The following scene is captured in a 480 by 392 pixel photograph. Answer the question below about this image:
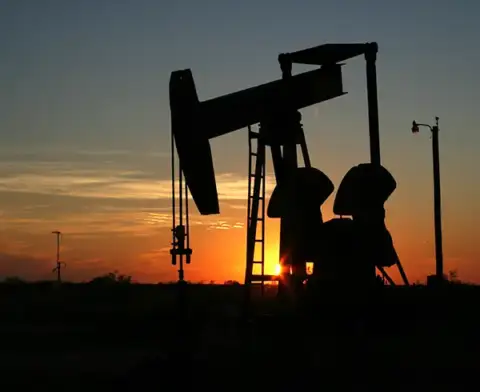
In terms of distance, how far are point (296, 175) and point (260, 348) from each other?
9.35 ft

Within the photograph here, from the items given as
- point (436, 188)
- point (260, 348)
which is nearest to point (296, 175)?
point (260, 348)

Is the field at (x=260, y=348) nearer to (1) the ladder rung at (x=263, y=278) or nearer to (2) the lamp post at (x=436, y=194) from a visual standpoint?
(1) the ladder rung at (x=263, y=278)

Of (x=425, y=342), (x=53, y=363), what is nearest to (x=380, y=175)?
(x=425, y=342)

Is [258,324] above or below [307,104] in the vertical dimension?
below

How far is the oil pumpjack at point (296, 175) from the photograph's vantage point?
1188 cm

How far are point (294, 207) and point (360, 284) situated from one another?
1.58 meters

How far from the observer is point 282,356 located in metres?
11.6

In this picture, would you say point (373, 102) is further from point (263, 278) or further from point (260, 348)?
point (260, 348)

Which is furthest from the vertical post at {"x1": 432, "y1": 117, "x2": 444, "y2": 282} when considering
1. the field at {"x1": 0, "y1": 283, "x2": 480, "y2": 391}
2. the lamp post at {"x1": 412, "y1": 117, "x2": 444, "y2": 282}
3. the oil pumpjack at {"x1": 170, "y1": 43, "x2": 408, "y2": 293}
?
the oil pumpjack at {"x1": 170, "y1": 43, "x2": 408, "y2": 293}

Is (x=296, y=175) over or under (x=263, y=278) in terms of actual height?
over

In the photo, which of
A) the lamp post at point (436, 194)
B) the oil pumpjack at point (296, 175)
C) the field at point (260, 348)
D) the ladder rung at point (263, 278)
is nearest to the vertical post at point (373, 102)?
the oil pumpjack at point (296, 175)

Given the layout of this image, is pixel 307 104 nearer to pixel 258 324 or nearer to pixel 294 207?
pixel 294 207

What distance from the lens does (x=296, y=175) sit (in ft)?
45.0

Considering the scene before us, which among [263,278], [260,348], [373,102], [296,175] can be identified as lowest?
[260,348]
